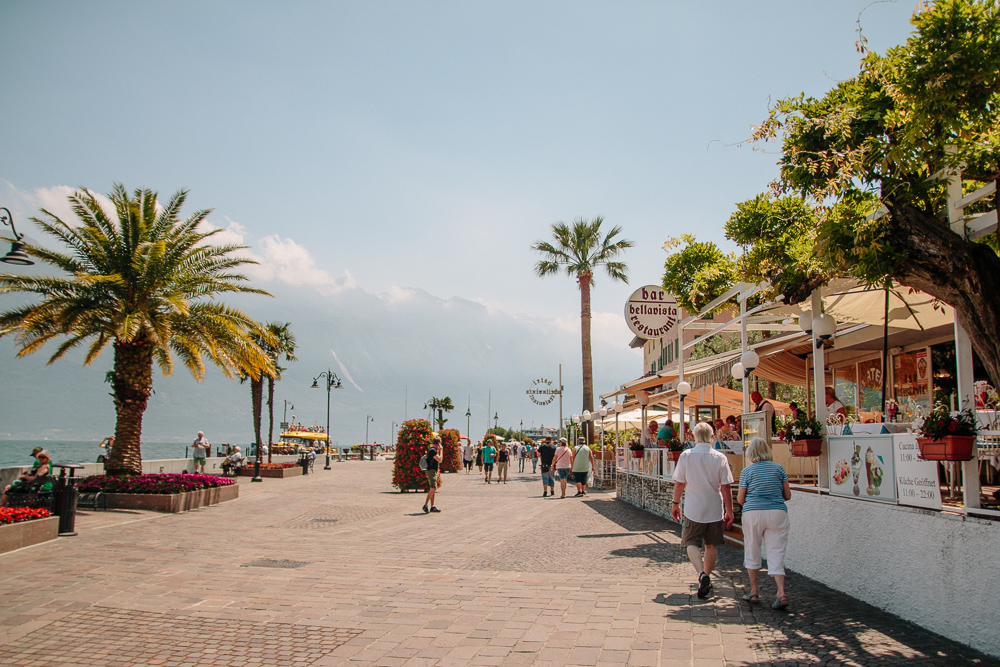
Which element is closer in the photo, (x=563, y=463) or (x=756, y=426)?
(x=756, y=426)

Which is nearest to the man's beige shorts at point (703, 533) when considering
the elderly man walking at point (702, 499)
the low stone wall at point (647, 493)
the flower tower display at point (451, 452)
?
the elderly man walking at point (702, 499)

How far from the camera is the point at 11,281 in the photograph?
1589cm

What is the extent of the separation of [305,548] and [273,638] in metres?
4.94

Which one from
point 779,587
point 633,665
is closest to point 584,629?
point 633,665

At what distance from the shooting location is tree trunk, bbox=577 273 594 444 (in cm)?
3250

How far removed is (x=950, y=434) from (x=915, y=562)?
1.22 metres

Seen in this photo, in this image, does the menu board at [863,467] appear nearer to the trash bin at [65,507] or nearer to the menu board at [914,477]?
the menu board at [914,477]

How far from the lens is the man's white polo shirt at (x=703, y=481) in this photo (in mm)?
6949

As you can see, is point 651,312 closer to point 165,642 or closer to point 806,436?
point 806,436

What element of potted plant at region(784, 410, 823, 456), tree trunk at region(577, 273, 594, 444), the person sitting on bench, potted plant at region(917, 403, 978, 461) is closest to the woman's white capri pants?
potted plant at region(917, 403, 978, 461)

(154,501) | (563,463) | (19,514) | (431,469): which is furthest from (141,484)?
(563,463)

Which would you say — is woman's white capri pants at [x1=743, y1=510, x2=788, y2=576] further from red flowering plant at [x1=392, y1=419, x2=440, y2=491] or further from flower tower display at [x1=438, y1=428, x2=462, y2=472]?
flower tower display at [x1=438, y1=428, x2=462, y2=472]

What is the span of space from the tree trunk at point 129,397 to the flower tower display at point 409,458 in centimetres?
733

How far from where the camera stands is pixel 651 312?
48.5 feet
